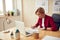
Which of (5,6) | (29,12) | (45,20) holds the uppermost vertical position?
(5,6)

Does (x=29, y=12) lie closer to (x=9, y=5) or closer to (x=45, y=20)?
(x=9, y=5)

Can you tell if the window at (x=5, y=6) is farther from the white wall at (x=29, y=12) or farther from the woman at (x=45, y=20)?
the woman at (x=45, y=20)

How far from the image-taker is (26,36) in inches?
92.0

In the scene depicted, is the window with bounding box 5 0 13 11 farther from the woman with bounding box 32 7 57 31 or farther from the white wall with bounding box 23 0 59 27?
the woman with bounding box 32 7 57 31

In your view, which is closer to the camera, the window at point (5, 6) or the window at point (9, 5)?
the window at point (5, 6)

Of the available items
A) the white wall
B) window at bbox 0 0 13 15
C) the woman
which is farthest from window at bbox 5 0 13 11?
the woman

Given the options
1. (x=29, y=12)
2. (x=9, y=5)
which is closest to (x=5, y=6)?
(x=9, y=5)

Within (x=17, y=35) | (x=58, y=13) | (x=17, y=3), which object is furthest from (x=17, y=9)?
(x=17, y=35)

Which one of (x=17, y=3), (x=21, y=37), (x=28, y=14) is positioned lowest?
(x=21, y=37)

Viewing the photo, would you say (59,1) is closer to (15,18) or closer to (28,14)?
(28,14)

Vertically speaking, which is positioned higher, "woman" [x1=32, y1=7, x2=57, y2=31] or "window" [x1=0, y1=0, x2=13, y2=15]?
"window" [x1=0, y1=0, x2=13, y2=15]

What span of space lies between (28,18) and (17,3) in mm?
679

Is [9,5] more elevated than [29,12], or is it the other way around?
[9,5]

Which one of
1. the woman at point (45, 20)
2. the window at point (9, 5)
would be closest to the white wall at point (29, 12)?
the window at point (9, 5)
